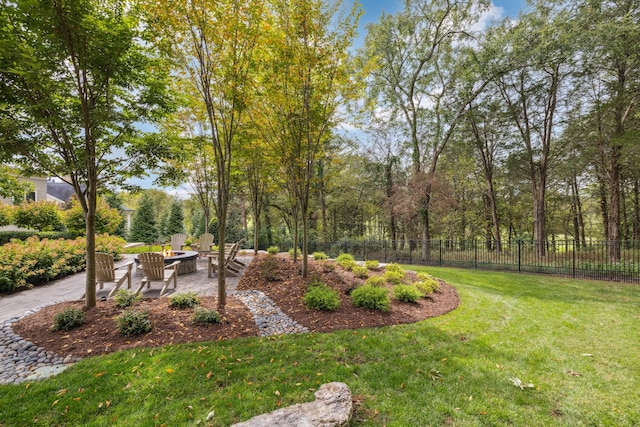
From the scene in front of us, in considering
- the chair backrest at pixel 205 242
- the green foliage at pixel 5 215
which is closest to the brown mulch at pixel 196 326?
the chair backrest at pixel 205 242

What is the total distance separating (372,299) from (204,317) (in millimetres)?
3021

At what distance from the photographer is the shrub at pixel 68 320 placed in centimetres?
391

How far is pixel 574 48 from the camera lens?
33.8ft

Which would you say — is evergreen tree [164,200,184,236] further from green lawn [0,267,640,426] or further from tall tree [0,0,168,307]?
green lawn [0,267,640,426]

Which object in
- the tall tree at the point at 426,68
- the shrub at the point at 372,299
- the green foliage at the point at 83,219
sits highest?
the tall tree at the point at 426,68

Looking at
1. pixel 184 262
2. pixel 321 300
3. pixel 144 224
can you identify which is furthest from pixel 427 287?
pixel 144 224

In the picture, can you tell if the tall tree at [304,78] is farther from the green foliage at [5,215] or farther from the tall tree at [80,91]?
the green foliage at [5,215]

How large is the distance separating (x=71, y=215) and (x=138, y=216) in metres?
8.18

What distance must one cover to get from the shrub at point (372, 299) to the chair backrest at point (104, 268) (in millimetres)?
5284

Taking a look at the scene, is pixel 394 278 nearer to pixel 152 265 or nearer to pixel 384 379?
pixel 384 379

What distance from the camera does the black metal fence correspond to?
27.5 ft

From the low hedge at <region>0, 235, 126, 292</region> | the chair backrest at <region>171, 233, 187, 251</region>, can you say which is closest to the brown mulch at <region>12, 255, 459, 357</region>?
the low hedge at <region>0, 235, 126, 292</region>

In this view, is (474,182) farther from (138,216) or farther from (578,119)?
(138,216)

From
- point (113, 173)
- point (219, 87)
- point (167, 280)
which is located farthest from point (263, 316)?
point (219, 87)
